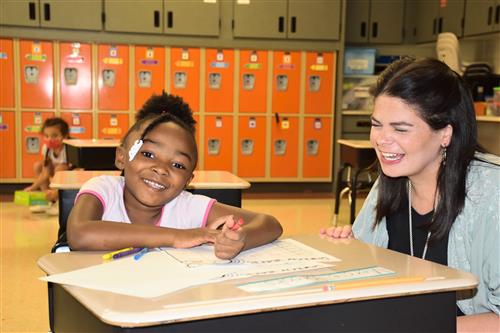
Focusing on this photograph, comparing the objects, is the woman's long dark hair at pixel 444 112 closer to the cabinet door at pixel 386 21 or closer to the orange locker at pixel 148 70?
the orange locker at pixel 148 70

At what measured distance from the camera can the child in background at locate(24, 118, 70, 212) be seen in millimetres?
5637

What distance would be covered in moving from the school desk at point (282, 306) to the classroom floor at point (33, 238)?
174cm

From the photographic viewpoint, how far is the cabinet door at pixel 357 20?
7367mm

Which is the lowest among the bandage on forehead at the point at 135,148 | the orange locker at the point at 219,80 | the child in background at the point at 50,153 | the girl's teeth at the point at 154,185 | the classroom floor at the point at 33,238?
the classroom floor at the point at 33,238

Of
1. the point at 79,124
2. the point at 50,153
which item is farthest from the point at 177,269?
the point at 79,124

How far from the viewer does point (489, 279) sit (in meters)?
1.39

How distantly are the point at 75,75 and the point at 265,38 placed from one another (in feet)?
7.38

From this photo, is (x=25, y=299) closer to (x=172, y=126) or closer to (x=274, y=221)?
(x=172, y=126)

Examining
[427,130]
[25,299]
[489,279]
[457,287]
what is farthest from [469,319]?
[25,299]

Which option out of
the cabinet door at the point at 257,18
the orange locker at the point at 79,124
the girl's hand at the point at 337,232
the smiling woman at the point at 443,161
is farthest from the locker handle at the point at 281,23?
the girl's hand at the point at 337,232

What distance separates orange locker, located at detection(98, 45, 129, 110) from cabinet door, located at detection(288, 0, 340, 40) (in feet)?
6.62

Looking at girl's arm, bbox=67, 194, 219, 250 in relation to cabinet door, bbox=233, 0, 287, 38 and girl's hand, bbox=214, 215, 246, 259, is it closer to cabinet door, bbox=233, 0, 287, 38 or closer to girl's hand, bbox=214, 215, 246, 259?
girl's hand, bbox=214, 215, 246, 259

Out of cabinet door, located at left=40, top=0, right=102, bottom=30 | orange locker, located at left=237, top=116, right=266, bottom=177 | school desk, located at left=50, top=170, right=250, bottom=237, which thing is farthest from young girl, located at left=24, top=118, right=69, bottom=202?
school desk, located at left=50, top=170, right=250, bottom=237

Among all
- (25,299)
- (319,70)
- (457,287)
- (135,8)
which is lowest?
(25,299)
